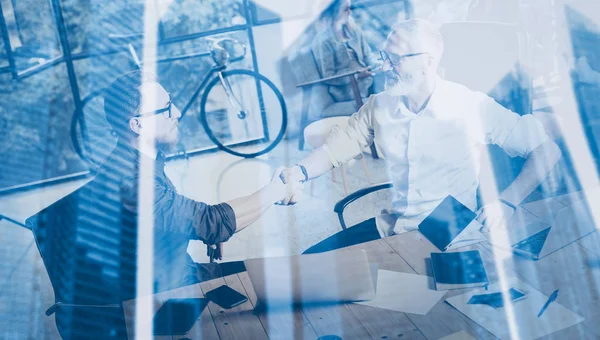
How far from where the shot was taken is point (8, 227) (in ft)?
11.3

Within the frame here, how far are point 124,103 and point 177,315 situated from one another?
3.09 feet

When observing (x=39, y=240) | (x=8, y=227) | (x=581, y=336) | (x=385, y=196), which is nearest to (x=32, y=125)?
(x=8, y=227)

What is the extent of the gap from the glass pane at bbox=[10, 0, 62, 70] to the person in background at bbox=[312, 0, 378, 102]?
1.41 m

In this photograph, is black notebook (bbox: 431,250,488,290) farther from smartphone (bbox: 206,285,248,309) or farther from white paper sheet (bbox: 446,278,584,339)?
smartphone (bbox: 206,285,248,309)

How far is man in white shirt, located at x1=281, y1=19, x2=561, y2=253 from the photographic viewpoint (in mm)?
2480

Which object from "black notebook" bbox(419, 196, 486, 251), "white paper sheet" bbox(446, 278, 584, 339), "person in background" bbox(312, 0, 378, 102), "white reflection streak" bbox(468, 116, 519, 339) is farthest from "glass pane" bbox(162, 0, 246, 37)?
"white paper sheet" bbox(446, 278, 584, 339)

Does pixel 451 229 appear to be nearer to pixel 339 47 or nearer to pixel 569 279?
pixel 569 279

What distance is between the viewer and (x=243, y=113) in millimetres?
3312

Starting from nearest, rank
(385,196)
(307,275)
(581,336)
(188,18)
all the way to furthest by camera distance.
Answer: (581,336), (307,275), (385,196), (188,18)

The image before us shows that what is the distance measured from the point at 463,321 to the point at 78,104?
256cm

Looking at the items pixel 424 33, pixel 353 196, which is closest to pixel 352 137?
pixel 353 196

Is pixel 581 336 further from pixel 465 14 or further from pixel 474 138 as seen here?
pixel 465 14

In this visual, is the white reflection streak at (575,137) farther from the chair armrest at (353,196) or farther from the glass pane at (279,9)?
the glass pane at (279,9)

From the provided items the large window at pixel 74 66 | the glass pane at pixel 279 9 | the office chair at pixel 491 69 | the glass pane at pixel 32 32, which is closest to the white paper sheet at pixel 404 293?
the office chair at pixel 491 69
